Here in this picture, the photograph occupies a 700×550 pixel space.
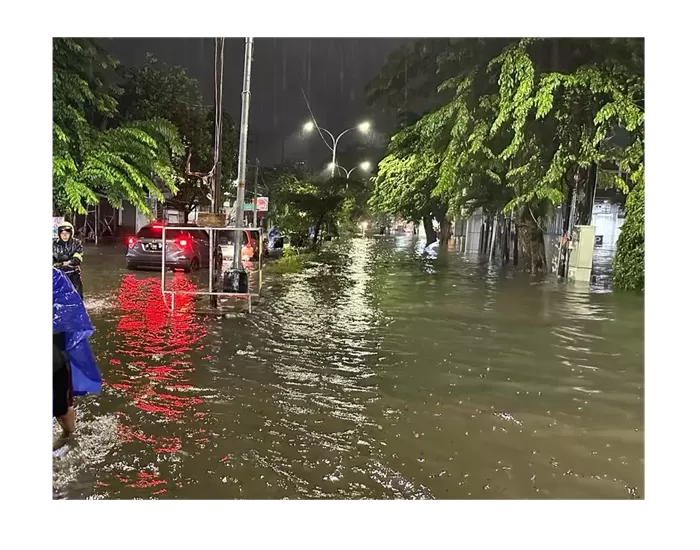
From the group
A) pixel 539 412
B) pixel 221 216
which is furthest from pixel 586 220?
pixel 539 412

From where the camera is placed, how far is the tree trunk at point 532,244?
18641mm

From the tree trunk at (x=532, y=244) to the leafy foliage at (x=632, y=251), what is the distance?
12.6 feet

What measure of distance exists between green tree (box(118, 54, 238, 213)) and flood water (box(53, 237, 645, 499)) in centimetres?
1441

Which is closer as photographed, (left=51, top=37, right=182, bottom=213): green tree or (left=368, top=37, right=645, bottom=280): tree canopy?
(left=51, top=37, right=182, bottom=213): green tree

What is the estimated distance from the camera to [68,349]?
13.2 ft

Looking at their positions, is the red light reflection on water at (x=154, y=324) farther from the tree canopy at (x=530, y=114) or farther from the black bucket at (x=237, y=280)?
the tree canopy at (x=530, y=114)

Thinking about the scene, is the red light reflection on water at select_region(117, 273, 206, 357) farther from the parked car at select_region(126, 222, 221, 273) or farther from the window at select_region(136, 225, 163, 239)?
the window at select_region(136, 225, 163, 239)

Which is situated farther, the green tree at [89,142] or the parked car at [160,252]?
the parked car at [160,252]

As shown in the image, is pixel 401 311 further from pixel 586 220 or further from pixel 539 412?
pixel 586 220

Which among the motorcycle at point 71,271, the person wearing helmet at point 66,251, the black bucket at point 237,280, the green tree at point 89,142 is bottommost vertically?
the black bucket at point 237,280

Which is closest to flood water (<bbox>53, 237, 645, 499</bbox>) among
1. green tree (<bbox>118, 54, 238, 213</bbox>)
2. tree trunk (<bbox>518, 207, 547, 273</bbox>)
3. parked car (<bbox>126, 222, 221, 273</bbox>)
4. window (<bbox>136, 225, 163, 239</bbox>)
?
parked car (<bbox>126, 222, 221, 273</bbox>)

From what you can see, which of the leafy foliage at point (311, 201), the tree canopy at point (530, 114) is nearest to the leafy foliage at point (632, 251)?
the tree canopy at point (530, 114)

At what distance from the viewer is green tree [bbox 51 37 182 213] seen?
267 inches
